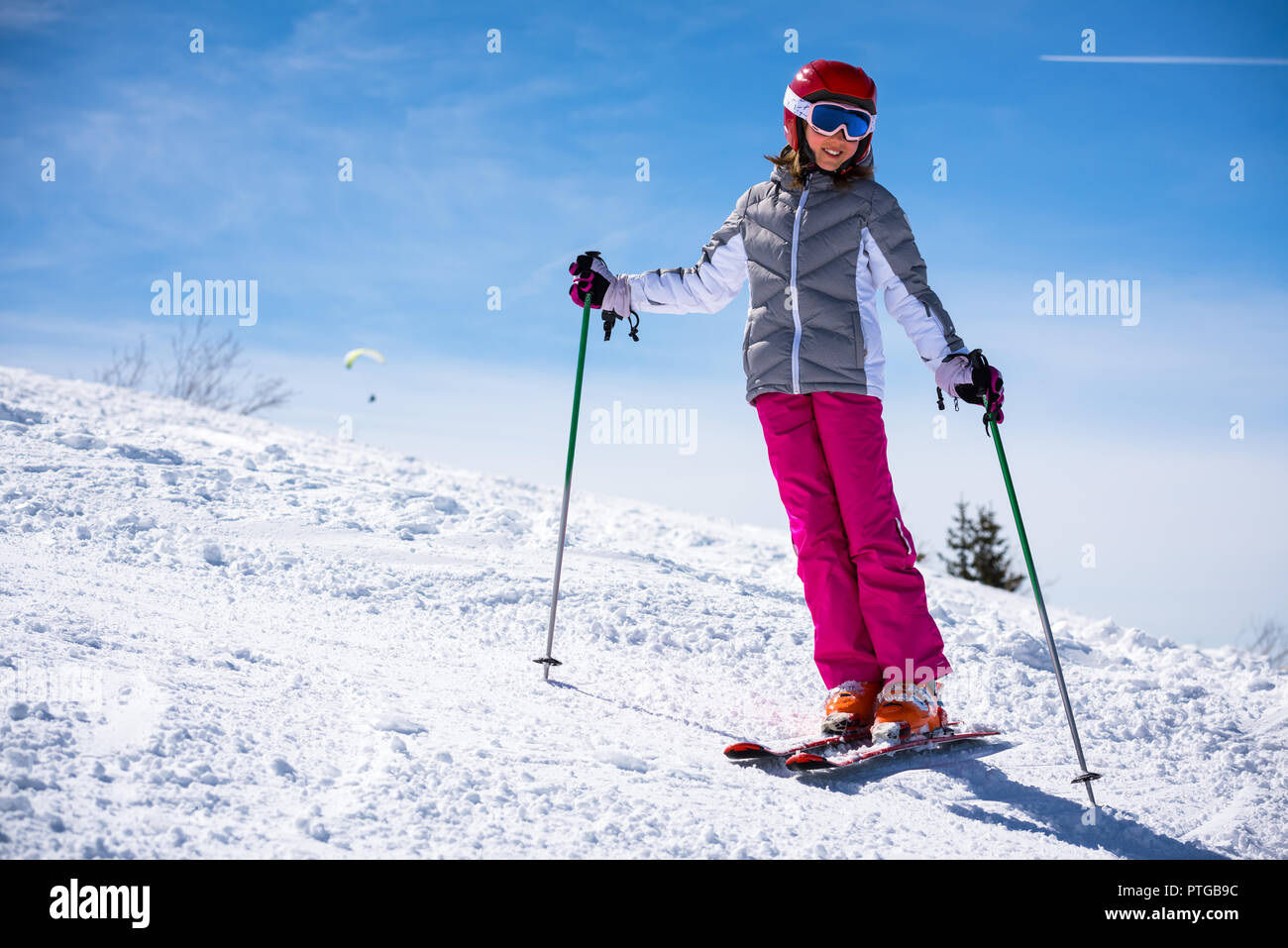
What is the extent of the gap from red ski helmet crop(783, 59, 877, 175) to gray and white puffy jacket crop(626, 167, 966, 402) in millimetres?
142

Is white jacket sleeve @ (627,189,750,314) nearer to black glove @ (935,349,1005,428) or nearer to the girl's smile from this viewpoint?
the girl's smile

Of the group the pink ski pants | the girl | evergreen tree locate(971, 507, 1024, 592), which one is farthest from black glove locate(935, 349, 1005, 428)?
evergreen tree locate(971, 507, 1024, 592)

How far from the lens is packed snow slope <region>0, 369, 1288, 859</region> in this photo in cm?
236

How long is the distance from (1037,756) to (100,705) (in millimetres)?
3473

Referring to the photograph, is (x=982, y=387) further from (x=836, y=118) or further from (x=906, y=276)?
(x=836, y=118)

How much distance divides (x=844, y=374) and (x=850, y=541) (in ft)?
2.12

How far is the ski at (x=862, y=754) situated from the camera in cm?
296

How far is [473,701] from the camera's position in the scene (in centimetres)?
336

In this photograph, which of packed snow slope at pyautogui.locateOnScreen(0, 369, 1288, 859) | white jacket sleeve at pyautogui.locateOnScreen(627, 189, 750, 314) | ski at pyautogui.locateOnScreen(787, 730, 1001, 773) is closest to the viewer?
packed snow slope at pyautogui.locateOnScreen(0, 369, 1288, 859)
